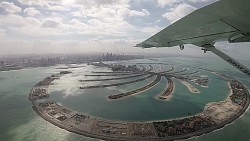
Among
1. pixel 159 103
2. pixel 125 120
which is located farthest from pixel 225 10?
pixel 159 103

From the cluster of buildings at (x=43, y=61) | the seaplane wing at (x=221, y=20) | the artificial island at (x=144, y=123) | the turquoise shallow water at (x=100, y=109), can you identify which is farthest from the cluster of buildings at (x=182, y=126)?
the cluster of buildings at (x=43, y=61)

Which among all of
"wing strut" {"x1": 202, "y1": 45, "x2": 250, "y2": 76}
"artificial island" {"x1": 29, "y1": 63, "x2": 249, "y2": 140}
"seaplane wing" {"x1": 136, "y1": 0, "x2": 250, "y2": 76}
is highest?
"seaplane wing" {"x1": 136, "y1": 0, "x2": 250, "y2": 76}

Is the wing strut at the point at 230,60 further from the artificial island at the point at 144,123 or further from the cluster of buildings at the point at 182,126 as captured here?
the cluster of buildings at the point at 182,126

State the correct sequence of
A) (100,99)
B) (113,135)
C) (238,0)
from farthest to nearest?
1. (100,99)
2. (113,135)
3. (238,0)

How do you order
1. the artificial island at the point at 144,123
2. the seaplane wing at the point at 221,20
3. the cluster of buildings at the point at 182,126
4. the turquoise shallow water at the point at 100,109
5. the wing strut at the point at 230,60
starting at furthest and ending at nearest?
the turquoise shallow water at the point at 100,109 → the cluster of buildings at the point at 182,126 → the artificial island at the point at 144,123 → the wing strut at the point at 230,60 → the seaplane wing at the point at 221,20

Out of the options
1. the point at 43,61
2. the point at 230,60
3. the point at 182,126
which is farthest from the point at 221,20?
the point at 43,61

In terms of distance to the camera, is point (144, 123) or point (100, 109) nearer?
point (144, 123)

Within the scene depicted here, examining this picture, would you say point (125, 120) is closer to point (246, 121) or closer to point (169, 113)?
point (169, 113)

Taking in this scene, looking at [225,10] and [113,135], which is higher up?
[225,10]

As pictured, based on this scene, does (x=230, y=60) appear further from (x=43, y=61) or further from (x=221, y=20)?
(x=43, y=61)

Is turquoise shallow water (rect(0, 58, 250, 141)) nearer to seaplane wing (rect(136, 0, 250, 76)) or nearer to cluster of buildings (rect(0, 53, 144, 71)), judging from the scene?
seaplane wing (rect(136, 0, 250, 76))

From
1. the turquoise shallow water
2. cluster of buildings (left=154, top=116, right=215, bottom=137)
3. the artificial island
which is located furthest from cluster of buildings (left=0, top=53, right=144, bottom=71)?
cluster of buildings (left=154, top=116, right=215, bottom=137)
